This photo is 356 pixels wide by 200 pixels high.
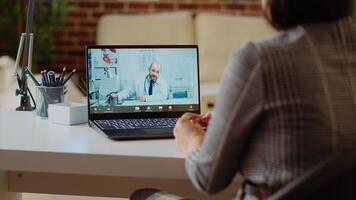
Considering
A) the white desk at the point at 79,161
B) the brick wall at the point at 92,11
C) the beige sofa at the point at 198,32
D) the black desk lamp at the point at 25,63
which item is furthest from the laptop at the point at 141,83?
the brick wall at the point at 92,11

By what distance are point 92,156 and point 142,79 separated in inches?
16.5

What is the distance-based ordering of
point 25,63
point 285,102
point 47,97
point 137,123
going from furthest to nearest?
point 25,63 → point 47,97 → point 137,123 → point 285,102

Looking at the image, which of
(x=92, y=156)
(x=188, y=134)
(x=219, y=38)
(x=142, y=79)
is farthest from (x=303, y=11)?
(x=219, y=38)

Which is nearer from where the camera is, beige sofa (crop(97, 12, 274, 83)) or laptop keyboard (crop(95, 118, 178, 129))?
laptop keyboard (crop(95, 118, 178, 129))

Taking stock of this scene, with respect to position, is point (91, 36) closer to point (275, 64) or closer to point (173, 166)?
point (173, 166)

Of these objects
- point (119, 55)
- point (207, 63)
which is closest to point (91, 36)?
point (207, 63)

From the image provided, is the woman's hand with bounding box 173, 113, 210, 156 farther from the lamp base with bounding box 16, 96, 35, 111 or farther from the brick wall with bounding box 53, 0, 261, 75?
the brick wall with bounding box 53, 0, 261, 75

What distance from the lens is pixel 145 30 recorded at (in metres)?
4.42

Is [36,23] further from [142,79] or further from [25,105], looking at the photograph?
[142,79]

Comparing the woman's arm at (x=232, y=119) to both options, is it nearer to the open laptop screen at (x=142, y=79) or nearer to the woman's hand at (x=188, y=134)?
the woman's hand at (x=188, y=134)

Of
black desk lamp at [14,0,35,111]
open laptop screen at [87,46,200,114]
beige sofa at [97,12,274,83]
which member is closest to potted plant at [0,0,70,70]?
beige sofa at [97,12,274,83]

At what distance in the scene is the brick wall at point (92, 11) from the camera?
4.66 metres

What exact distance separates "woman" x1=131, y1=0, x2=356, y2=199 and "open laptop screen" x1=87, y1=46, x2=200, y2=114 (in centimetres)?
63

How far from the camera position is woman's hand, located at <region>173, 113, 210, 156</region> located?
1369mm
